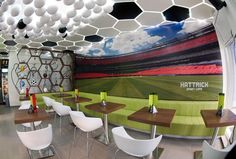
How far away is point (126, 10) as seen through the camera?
3.82 m

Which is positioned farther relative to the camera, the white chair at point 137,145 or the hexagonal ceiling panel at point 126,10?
the hexagonal ceiling panel at point 126,10

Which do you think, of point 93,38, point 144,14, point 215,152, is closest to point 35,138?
point 215,152

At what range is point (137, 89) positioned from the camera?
16.7 ft

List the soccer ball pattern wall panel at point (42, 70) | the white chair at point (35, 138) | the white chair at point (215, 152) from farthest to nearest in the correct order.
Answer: the soccer ball pattern wall panel at point (42, 70)
the white chair at point (35, 138)
the white chair at point (215, 152)

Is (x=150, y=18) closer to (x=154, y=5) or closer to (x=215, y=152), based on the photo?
(x=154, y=5)

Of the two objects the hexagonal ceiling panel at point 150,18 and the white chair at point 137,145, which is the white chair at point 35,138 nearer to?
the white chair at point 137,145

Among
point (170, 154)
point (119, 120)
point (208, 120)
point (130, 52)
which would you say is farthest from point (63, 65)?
point (208, 120)

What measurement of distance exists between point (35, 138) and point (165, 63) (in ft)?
11.6

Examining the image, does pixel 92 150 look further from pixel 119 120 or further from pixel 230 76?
pixel 230 76

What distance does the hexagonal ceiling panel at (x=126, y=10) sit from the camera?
3.60m

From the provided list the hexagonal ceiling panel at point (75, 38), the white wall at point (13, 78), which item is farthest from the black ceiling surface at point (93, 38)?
the white wall at point (13, 78)

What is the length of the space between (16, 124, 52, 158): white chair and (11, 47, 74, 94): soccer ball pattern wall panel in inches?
228

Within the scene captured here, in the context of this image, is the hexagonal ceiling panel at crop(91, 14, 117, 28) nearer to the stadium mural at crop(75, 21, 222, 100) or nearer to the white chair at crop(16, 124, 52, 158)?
the stadium mural at crop(75, 21, 222, 100)

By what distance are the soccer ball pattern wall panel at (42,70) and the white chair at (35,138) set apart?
579 centimetres
